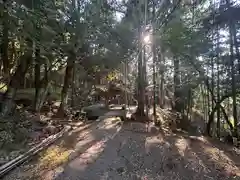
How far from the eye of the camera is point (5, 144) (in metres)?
8.73

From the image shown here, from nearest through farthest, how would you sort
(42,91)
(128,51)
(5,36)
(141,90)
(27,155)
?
(27,155), (5,36), (141,90), (42,91), (128,51)

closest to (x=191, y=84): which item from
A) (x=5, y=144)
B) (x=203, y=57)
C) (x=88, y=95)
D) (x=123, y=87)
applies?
(x=203, y=57)

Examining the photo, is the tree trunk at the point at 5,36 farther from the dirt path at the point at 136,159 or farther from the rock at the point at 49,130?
the dirt path at the point at 136,159

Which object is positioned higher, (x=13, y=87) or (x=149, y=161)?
(x=13, y=87)

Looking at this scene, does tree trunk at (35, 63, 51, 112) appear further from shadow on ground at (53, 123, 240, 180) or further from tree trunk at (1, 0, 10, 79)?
shadow on ground at (53, 123, 240, 180)

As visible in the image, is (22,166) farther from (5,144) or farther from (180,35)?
(180,35)

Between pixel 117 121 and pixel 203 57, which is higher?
pixel 203 57

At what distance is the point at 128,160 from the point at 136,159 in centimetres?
28

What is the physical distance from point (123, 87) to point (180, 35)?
6.22m

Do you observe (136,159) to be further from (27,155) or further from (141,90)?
(141,90)

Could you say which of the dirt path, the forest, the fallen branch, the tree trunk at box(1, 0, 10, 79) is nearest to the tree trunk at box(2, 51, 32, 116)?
the forest

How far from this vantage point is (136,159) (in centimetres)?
838

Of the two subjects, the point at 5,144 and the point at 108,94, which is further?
the point at 108,94

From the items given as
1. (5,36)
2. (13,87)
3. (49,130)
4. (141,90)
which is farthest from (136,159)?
(13,87)
